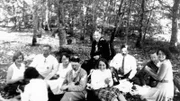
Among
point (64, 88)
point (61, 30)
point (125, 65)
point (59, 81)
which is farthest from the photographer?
point (61, 30)

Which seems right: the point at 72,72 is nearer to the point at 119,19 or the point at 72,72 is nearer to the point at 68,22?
the point at 119,19

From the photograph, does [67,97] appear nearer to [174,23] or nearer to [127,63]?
[127,63]

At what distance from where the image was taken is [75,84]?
467 centimetres

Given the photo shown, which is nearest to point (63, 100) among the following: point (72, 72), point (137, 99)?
point (72, 72)

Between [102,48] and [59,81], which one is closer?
[59,81]

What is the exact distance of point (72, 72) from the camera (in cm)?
475

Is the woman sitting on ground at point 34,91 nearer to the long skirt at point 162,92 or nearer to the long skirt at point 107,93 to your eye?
the long skirt at point 107,93

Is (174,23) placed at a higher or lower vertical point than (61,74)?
higher

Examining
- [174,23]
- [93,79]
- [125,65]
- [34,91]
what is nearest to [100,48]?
[125,65]

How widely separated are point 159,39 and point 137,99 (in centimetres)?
1126

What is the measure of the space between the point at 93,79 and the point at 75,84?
0.43 m

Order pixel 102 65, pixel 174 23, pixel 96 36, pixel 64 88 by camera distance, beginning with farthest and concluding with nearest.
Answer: pixel 174 23, pixel 96 36, pixel 64 88, pixel 102 65

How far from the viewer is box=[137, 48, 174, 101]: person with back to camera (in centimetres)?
425

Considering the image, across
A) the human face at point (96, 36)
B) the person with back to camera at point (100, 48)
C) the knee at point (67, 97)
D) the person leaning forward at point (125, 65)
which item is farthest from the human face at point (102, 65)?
the human face at point (96, 36)
